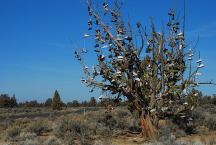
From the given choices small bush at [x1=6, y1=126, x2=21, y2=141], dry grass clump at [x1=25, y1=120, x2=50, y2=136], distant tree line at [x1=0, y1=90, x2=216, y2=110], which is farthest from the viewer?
distant tree line at [x1=0, y1=90, x2=216, y2=110]

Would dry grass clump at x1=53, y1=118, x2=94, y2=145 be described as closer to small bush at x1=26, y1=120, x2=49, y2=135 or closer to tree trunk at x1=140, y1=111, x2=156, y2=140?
small bush at x1=26, y1=120, x2=49, y2=135

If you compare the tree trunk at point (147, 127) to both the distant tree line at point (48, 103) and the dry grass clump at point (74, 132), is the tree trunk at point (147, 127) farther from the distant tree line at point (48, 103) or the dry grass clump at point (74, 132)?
the distant tree line at point (48, 103)

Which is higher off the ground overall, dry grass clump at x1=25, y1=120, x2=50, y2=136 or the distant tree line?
the distant tree line

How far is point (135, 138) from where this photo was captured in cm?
1633

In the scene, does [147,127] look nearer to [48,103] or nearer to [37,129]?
[37,129]

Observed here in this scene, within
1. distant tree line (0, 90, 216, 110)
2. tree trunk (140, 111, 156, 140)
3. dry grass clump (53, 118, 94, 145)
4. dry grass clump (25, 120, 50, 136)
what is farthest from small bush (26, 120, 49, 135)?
distant tree line (0, 90, 216, 110)

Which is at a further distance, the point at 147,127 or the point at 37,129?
the point at 37,129

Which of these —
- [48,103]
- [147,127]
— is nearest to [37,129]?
[147,127]

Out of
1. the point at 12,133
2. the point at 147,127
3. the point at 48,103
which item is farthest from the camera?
the point at 48,103

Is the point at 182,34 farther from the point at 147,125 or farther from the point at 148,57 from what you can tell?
the point at 147,125

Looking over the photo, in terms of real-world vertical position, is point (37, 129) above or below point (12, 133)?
above

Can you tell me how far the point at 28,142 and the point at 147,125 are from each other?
14.2 ft

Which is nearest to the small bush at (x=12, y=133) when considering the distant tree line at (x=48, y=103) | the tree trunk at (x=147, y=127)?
the tree trunk at (x=147, y=127)

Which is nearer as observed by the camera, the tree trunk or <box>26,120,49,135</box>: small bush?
the tree trunk
